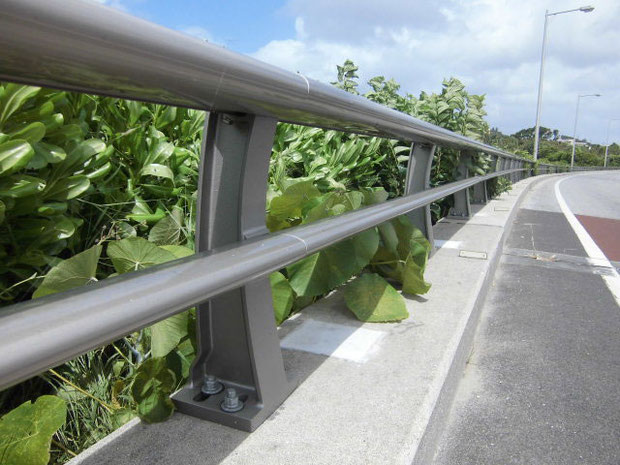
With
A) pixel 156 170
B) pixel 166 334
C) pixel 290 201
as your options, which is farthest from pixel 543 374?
pixel 156 170

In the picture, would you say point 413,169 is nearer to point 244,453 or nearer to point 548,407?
point 548,407

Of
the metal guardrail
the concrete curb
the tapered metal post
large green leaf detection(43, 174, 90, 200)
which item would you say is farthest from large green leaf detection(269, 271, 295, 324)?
the tapered metal post

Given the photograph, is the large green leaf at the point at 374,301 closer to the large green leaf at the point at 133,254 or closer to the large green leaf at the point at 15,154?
the large green leaf at the point at 133,254

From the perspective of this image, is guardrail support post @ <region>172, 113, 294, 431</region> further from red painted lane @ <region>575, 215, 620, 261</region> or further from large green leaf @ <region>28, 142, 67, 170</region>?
red painted lane @ <region>575, 215, 620, 261</region>

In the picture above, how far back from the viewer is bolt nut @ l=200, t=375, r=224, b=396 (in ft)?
5.25

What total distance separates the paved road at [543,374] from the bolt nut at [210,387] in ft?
2.57

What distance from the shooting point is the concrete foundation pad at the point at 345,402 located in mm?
1367

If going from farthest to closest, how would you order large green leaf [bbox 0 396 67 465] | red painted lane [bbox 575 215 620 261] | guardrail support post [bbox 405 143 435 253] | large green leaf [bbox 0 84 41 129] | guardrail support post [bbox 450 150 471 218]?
guardrail support post [bbox 450 150 471 218] < red painted lane [bbox 575 215 620 261] < guardrail support post [bbox 405 143 435 253] < large green leaf [bbox 0 84 41 129] < large green leaf [bbox 0 396 67 465]

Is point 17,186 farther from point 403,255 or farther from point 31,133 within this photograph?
point 403,255

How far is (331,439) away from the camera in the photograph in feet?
4.71

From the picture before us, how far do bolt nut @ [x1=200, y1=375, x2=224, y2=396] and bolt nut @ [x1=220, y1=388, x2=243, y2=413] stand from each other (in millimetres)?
77

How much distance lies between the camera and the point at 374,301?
244 cm

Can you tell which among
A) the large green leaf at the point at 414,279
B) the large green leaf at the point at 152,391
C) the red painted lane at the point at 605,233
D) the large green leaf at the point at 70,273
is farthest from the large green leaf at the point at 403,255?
the red painted lane at the point at 605,233

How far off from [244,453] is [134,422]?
38cm
